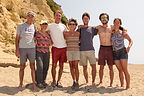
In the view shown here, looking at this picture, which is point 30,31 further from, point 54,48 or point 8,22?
point 8,22

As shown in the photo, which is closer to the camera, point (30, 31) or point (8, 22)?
point (30, 31)

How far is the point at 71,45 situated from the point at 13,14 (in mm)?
11723

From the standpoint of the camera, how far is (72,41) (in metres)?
4.30

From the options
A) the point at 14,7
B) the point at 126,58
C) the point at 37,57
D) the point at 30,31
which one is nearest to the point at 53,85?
the point at 37,57

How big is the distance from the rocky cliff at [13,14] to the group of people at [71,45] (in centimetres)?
821

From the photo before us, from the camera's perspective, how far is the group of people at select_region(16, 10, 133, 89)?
412cm

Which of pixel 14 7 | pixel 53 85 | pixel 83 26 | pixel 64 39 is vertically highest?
pixel 14 7

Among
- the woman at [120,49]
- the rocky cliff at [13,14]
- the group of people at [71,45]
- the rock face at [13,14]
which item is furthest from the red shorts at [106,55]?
the rock face at [13,14]

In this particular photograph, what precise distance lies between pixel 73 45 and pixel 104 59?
1167 mm

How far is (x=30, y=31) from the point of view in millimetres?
4156

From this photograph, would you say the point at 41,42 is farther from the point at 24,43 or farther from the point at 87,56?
the point at 87,56

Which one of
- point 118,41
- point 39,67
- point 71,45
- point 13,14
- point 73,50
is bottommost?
point 39,67

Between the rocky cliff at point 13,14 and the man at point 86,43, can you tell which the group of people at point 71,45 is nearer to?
the man at point 86,43

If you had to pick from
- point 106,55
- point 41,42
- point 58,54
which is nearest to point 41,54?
point 41,42
